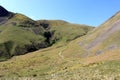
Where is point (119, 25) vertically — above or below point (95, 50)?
above

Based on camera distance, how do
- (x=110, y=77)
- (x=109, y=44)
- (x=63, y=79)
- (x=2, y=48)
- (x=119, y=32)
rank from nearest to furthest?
(x=110, y=77) → (x=63, y=79) → (x=109, y=44) → (x=119, y=32) → (x=2, y=48)

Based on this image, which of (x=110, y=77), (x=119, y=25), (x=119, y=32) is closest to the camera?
(x=110, y=77)

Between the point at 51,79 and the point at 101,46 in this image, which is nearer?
the point at 51,79

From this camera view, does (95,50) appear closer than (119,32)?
Yes

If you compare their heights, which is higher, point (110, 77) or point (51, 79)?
point (110, 77)

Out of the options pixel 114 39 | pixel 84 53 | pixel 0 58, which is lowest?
pixel 0 58

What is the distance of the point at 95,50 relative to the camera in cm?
8488

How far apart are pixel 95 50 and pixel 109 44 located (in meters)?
4.63

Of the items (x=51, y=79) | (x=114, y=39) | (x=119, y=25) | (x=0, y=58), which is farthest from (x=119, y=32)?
(x=0, y=58)

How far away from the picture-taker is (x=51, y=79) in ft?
130

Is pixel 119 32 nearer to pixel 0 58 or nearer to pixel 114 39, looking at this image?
pixel 114 39

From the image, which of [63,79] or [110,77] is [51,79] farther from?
[110,77]

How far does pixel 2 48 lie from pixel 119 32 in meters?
118

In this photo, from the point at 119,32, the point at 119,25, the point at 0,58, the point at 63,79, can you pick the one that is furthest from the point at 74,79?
the point at 0,58
